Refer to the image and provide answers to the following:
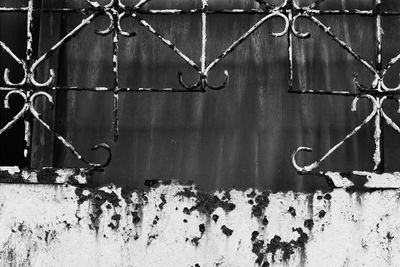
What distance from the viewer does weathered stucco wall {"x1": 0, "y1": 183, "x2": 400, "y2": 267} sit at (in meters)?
2.89

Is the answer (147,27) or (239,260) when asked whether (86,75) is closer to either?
(147,27)

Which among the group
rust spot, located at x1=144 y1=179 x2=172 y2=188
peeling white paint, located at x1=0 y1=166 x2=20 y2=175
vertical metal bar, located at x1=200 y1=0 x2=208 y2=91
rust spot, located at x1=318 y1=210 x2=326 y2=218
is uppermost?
vertical metal bar, located at x1=200 y1=0 x2=208 y2=91

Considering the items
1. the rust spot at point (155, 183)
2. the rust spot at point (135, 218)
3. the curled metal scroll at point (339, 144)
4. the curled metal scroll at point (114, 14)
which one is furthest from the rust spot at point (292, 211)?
the curled metal scroll at point (114, 14)

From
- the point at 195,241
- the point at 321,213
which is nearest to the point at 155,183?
the point at 195,241

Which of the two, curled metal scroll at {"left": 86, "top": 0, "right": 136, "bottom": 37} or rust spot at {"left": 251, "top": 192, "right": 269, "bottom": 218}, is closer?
rust spot at {"left": 251, "top": 192, "right": 269, "bottom": 218}

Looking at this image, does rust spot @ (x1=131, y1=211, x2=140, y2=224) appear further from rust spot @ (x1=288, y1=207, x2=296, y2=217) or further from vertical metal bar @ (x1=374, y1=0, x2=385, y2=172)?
vertical metal bar @ (x1=374, y1=0, x2=385, y2=172)

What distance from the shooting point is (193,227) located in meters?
2.94

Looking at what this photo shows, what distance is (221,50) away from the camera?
325cm

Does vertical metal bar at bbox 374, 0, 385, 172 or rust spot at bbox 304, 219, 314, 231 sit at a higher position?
vertical metal bar at bbox 374, 0, 385, 172

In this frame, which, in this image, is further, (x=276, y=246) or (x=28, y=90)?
(x=28, y=90)

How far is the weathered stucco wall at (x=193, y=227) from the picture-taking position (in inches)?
114

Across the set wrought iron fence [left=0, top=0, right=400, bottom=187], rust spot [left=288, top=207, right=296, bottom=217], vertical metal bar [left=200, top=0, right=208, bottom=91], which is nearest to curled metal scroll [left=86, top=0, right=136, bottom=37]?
wrought iron fence [left=0, top=0, right=400, bottom=187]

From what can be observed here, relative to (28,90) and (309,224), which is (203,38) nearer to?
(28,90)

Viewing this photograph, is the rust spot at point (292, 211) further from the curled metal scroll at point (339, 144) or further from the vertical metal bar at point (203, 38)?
the vertical metal bar at point (203, 38)
